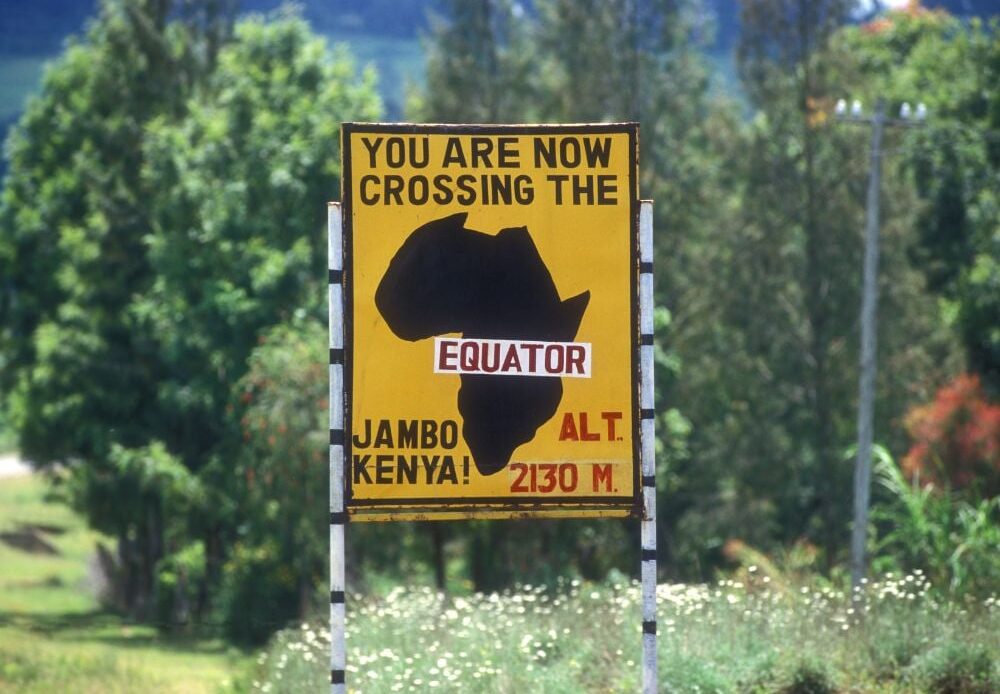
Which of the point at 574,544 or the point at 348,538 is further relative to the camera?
the point at 574,544

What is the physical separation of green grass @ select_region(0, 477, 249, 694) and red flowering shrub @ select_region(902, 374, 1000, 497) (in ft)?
42.4

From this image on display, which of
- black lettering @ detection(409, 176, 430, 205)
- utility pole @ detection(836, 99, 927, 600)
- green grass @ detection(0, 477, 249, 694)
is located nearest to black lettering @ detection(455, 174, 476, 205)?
black lettering @ detection(409, 176, 430, 205)

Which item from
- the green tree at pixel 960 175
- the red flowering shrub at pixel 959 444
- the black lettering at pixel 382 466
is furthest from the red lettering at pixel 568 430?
the green tree at pixel 960 175

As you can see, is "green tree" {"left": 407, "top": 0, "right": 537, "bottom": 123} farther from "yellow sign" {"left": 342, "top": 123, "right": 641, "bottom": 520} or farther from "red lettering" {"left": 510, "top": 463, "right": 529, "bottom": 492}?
"red lettering" {"left": 510, "top": 463, "right": 529, "bottom": 492}

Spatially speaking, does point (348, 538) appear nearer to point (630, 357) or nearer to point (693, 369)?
point (693, 369)

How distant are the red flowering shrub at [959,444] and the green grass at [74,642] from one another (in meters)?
12.9

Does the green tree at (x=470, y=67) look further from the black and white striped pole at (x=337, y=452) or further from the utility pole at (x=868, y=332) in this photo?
the black and white striped pole at (x=337, y=452)

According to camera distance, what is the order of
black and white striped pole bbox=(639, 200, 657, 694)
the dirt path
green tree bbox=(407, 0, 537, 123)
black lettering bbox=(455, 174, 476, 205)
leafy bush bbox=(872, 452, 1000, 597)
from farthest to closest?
the dirt path, green tree bbox=(407, 0, 537, 123), leafy bush bbox=(872, 452, 1000, 597), black lettering bbox=(455, 174, 476, 205), black and white striped pole bbox=(639, 200, 657, 694)

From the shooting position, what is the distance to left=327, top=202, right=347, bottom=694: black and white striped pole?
870cm

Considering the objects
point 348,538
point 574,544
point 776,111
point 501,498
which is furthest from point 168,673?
point 776,111

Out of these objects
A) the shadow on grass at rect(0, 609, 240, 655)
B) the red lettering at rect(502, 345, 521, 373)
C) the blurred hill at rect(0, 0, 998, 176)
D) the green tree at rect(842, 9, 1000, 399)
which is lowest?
the shadow on grass at rect(0, 609, 240, 655)

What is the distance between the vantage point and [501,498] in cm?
898

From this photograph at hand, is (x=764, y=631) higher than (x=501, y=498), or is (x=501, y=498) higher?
(x=501, y=498)

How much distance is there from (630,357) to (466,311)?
0.92 m
